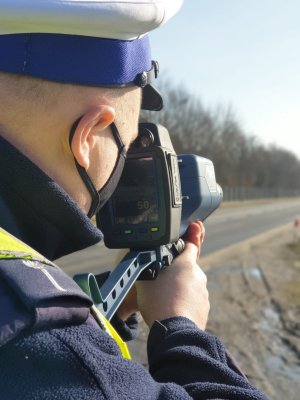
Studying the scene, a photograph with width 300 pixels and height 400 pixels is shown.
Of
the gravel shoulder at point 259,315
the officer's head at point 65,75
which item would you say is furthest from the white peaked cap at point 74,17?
the gravel shoulder at point 259,315

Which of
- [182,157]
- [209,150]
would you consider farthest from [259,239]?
[209,150]

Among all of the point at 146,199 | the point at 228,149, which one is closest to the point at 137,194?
the point at 146,199

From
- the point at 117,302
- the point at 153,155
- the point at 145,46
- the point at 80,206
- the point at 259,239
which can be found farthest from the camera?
the point at 259,239

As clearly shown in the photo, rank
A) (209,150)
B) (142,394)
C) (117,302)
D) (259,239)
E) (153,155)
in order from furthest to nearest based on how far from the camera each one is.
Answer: (209,150) < (259,239) < (153,155) < (117,302) < (142,394)

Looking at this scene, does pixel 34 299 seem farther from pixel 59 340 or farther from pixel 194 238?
pixel 194 238

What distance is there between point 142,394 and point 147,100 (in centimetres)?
108

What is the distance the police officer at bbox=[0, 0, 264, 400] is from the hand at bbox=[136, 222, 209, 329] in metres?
0.07

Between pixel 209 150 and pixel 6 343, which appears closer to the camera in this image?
pixel 6 343

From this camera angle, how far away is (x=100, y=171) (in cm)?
140

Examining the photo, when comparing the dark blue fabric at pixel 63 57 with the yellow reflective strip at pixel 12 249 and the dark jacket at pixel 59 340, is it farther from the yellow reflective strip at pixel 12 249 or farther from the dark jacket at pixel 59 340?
the yellow reflective strip at pixel 12 249

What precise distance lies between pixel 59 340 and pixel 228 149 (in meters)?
86.4

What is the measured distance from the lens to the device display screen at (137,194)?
1840 mm

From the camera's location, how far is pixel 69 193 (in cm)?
132

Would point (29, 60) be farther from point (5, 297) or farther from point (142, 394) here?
point (142, 394)
